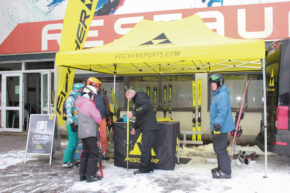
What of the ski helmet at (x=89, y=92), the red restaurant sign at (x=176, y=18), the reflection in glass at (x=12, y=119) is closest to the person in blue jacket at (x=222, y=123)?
the ski helmet at (x=89, y=92)

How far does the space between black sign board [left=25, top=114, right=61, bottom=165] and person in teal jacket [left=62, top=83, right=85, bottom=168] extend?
57cm

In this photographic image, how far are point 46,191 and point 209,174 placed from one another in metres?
2.84

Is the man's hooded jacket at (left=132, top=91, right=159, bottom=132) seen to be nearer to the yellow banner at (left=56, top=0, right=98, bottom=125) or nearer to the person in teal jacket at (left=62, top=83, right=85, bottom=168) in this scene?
the person in teal jacket at (left=62, top=83, right=85, bottom=168)

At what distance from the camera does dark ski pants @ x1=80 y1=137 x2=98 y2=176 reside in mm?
4027

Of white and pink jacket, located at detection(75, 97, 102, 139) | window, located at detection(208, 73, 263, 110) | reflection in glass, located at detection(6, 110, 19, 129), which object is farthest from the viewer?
reflection in glass, located at detection(6, 110, 19, 129)

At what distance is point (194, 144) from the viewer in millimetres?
7344

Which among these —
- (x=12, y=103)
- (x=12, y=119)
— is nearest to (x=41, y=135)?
(x=12, y=119)

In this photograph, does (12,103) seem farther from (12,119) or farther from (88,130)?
(88,130)

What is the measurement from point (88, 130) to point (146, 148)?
1143 millimetres

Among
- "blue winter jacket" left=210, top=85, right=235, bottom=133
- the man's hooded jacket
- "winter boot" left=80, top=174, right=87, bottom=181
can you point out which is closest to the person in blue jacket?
"blue winter jacket" left=210, top=85, right=235, bottom=133

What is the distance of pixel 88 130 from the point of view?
3957 mm

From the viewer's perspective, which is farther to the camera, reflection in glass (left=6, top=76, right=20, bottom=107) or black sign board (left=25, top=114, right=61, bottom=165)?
reflection in glass (left=6, top=76, right=20, bottom=107)

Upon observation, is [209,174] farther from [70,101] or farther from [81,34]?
[81,34]

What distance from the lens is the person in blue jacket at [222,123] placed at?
13.6 ft
